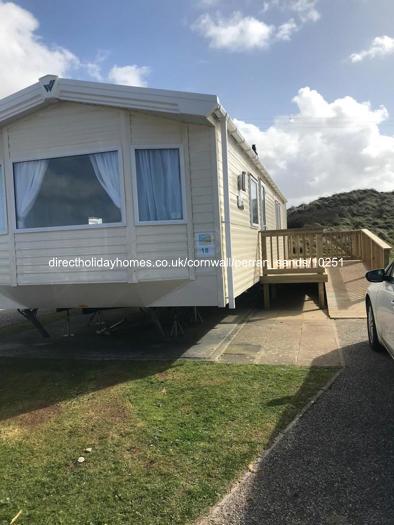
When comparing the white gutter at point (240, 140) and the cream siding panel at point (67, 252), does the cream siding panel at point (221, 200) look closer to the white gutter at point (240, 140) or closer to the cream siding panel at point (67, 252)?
the white gutter at point (240, 140)

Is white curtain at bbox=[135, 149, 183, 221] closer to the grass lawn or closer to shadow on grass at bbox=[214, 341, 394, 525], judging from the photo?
the grass lawn

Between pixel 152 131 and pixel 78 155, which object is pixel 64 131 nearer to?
pixel 78 155

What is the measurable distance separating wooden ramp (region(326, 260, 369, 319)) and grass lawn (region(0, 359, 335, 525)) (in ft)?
11.2

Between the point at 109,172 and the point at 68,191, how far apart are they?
0.70 metres

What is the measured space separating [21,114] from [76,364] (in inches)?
141

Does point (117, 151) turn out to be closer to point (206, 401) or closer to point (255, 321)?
point (206, 401)

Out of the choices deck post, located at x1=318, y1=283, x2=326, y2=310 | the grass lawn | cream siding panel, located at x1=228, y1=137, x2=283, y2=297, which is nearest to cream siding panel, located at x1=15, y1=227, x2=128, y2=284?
the grass lawn

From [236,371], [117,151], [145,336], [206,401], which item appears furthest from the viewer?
[145,336]

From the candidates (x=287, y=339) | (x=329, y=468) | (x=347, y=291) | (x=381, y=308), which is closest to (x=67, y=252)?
(x=287, y=339)

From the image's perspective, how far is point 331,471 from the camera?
10.3 feet

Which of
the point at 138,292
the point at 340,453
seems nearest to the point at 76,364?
the point at 138,292

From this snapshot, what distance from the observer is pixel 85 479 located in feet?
10.6

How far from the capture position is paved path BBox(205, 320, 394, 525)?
2.71 meters

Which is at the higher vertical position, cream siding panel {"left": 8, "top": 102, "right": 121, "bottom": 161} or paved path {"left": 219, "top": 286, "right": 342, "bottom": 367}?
cream siding panel {"left": 8, "top": 102, "right": 121, "bottom": 161}
